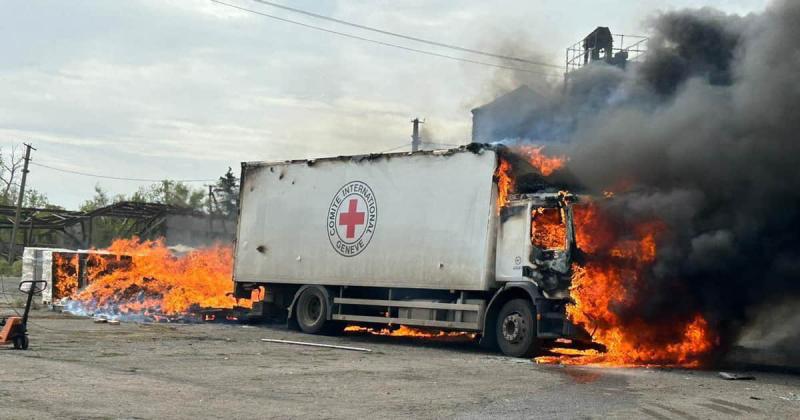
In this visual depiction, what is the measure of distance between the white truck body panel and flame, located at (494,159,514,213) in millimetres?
105

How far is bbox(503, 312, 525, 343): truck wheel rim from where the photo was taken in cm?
1356

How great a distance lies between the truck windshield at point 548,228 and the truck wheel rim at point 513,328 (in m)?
1.28

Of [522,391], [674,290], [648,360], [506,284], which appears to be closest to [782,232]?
[674,290]

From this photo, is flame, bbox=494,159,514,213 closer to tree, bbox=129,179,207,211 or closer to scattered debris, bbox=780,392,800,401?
scattered debris, bbox=780,392,800,401

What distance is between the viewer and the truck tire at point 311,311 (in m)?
17.0

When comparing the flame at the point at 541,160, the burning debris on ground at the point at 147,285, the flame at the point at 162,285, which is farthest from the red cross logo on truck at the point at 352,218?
the flame at the point at 162,285

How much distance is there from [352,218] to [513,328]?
4558 millimetres

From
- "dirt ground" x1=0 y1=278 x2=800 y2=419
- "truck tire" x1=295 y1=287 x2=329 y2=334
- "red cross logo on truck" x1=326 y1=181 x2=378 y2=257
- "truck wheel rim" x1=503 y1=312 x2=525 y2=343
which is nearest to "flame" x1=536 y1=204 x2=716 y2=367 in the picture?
"truck wheel rim" x1=503 y1=312 x2=525 y2=343

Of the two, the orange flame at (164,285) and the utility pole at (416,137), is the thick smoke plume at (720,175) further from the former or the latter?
the utility pole at (416,137)

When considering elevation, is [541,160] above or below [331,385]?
above

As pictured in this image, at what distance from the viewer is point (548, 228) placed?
534 inches

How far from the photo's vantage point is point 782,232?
12.8m

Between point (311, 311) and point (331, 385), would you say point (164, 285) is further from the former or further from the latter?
point (331, 385)

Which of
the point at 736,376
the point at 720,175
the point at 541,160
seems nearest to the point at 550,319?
the point at 736,376
